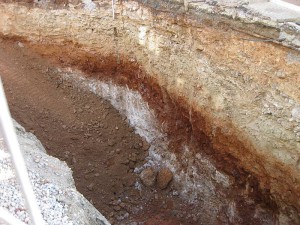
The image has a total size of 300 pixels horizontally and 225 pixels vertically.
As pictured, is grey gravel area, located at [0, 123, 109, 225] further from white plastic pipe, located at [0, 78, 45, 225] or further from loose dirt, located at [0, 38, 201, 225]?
loose dirt, located at [0, 38, 201, 225]

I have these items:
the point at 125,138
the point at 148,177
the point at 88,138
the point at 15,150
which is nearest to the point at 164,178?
the point at 148,177

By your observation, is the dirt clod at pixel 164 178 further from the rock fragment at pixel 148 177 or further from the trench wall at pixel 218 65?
the trench wall at pixel 218 65

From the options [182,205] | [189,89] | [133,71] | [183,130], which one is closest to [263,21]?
[189,89]

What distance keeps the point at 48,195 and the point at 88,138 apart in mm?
3564

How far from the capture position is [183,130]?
7000mm

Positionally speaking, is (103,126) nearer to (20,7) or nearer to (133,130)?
(133,130)

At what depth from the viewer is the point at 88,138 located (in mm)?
7613

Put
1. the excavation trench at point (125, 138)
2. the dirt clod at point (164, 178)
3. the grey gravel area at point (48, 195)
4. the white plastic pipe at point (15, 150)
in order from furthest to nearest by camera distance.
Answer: the dirt clod at point (164, 178) < the excavation trench at point (125, 138) < the grey gravel area at point (48, 195) < the white plastic pipe at point (15, 150)

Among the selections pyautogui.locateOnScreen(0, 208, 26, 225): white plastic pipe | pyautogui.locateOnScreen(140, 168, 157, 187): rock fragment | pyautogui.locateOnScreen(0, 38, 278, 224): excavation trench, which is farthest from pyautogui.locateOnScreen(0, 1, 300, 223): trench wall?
pyautogui.locateOnScreen(0, 208, 26, 225): white plastic pipe

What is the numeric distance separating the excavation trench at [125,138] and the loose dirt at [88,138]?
0.02 meters

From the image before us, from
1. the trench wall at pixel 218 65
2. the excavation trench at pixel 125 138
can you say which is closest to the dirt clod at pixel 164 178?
the excavation trench at pixel 125 138

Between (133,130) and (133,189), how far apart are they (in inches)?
48.4

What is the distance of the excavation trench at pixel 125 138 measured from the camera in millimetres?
6461

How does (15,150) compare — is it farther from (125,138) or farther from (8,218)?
(125,138)
